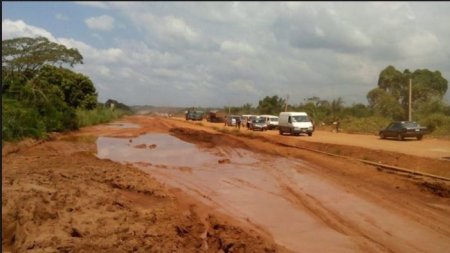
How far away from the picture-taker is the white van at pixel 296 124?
3938 cm

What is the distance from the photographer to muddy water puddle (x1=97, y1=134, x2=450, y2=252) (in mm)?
9086

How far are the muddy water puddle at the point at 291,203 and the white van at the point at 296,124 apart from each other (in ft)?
53.5

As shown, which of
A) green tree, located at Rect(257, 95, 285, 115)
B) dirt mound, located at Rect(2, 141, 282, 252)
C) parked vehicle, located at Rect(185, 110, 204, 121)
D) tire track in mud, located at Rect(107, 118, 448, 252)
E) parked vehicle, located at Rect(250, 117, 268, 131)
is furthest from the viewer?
parked vehicle, located at Rect(185, 110, 204, 121)

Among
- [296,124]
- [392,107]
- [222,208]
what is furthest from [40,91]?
[392,107]

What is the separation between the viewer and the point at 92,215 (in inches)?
375

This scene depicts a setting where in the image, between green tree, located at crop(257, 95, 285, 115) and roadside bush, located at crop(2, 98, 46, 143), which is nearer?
roadside bush, located at crop(2, 98, 46, 143)

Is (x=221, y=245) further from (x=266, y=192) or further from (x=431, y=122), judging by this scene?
(x=431, y=122)

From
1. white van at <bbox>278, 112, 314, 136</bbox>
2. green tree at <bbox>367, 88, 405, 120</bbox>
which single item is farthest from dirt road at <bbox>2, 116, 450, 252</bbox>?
green tree at <bbox>367, 88, 405, 120</bbox>

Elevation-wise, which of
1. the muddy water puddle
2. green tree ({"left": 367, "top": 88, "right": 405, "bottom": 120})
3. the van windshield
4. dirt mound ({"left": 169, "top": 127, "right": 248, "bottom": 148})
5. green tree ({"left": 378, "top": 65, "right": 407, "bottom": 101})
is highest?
green tree ({"left": 378, "top": 65, "right": 407, "bottom": 101})

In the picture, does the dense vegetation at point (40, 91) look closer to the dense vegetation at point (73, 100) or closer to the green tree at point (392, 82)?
the dense vegetation at point (73, 100)

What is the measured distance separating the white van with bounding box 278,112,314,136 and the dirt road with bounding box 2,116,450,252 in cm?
1943

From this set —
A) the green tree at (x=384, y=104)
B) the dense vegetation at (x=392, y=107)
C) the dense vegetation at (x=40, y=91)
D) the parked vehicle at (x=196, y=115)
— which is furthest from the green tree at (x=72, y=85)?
the green tree at (x=384, y=104)

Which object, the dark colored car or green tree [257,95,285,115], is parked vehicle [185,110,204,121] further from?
the dark colored car

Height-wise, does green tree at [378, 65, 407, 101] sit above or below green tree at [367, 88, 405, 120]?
above
